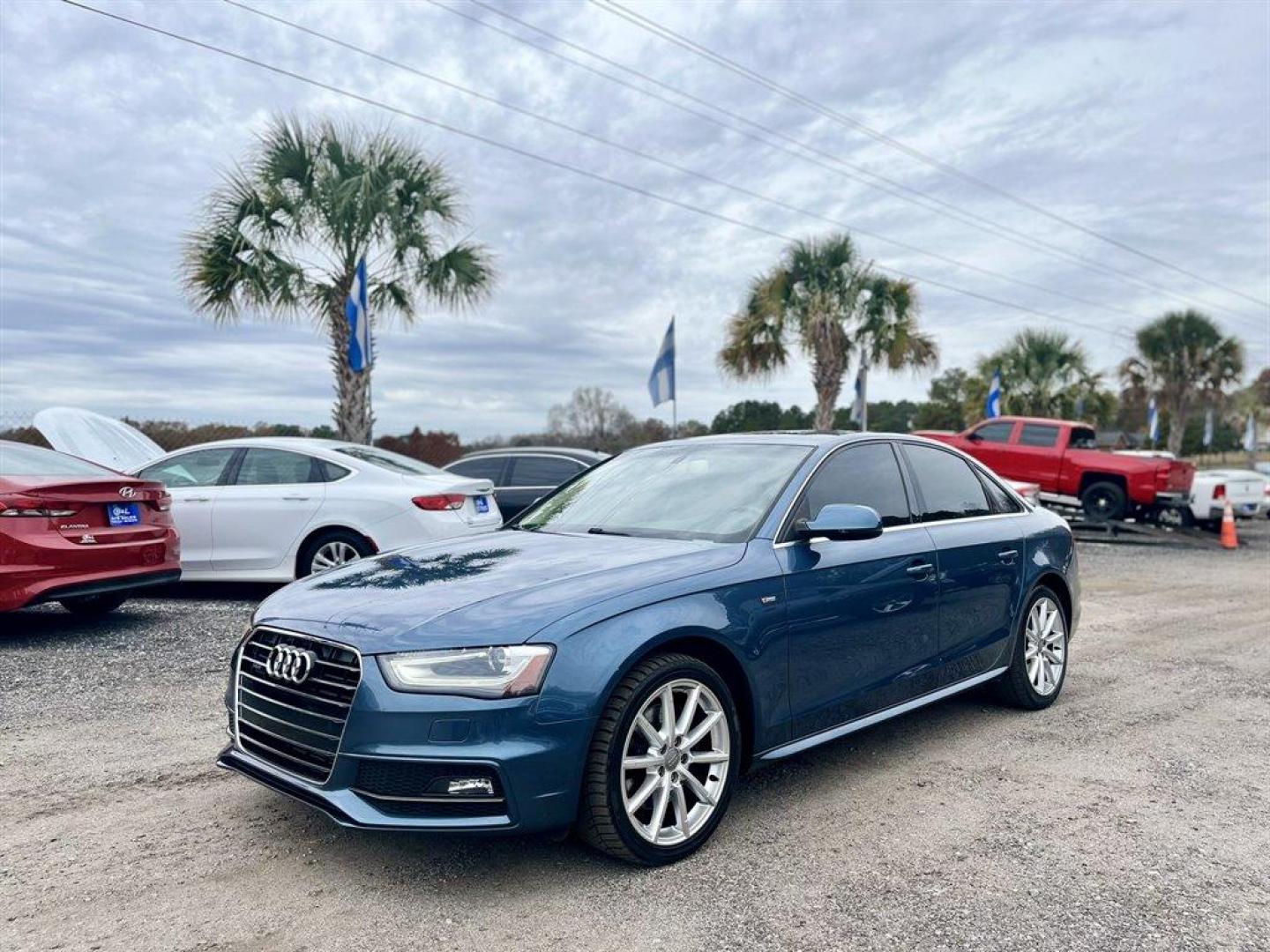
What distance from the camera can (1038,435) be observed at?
1784 cm

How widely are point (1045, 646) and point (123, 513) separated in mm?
6083

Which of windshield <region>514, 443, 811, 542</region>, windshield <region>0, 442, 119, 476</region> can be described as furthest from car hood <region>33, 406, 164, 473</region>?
windshield <region>514, 443, 811, 542</region>

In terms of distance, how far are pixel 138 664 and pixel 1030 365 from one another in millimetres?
30357

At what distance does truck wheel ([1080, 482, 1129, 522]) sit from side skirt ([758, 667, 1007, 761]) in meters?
13.6

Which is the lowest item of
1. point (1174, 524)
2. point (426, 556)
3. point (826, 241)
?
point (1174, 524)

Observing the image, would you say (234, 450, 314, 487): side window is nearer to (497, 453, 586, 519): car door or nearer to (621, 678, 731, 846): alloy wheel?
(497, 453, 586, 519): car door

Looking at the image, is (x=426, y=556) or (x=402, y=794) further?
(x=426, y=556)

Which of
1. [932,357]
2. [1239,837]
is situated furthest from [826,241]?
[1239,837]

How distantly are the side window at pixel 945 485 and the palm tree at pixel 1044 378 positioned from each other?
2810cm

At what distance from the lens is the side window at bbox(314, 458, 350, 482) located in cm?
860

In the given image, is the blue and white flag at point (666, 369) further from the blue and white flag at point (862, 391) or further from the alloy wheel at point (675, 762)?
the alloy wheel at point (675, 762)

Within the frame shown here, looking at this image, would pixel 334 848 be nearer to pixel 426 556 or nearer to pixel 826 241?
pixel 426 556

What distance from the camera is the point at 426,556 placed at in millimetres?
4129

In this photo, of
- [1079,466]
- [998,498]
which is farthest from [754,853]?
[1079,466]
